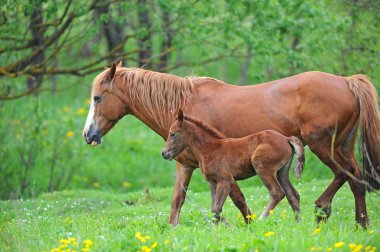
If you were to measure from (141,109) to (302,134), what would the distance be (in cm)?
229

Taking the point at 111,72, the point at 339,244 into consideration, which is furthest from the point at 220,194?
the point at 339,244

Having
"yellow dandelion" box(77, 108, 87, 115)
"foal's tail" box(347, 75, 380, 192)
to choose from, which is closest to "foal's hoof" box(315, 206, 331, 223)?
"foal's tail" box(347, 75, 380, 192)

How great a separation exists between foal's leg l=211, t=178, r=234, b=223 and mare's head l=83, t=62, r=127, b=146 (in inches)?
80.6

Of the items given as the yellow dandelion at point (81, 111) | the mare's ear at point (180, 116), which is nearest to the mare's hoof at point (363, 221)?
the mare's ear at point (180, 116)

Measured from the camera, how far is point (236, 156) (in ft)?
29.3

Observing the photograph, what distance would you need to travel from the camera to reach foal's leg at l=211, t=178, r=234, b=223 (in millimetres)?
8703

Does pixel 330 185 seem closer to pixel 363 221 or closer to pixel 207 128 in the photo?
pixel 363 221

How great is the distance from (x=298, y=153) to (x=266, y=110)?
1014mm

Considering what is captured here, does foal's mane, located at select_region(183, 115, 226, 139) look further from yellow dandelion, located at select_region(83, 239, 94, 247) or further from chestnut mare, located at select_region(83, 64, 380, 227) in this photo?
yellow dandelion, located at select_region(83, 239, 94, 247)

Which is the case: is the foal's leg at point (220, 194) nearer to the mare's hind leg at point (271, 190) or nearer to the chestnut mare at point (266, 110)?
the chestnut mare at point (266, 110)

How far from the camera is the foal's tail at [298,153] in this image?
8633mm

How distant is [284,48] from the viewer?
1571cm

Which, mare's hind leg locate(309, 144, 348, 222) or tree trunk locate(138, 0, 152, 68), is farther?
tree trunk locate(138, 0, 152, 68)

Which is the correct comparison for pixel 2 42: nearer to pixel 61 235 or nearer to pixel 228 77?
pixel 61 235
